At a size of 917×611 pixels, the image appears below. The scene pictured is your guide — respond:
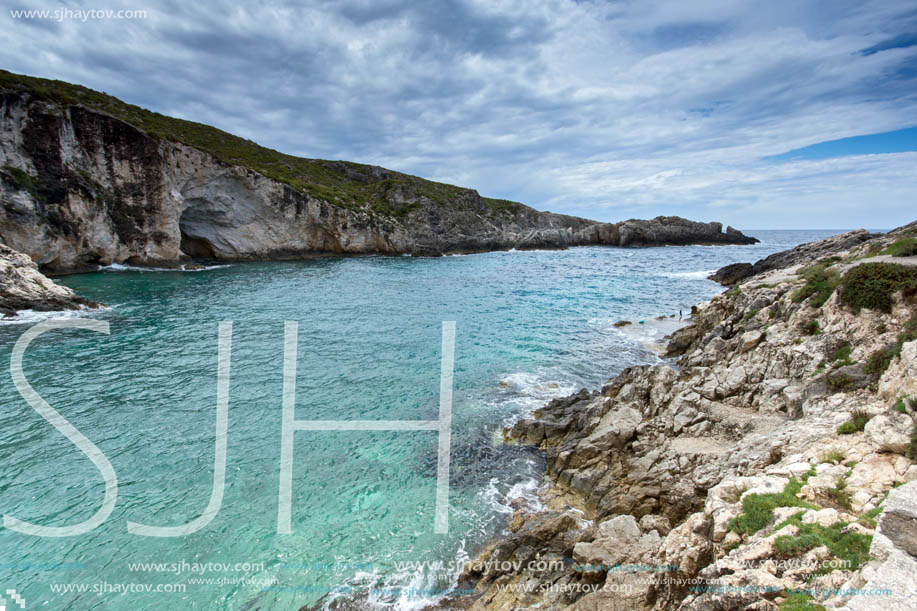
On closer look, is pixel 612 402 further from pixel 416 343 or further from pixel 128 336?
pixel 128 336

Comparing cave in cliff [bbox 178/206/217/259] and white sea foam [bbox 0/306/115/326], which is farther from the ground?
cave in cliff [bbox 178/206/217/259]

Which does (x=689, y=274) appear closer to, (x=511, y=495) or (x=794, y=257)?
(x=794, y=257)

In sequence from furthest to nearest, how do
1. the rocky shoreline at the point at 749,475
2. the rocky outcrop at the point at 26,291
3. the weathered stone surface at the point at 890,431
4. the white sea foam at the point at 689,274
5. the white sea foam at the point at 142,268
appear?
the white sea foam at the point at 689,274, the white sea foam at the point at 142,268, the rocky outcrop at the point at 26,291, the weathered stone surface at the point at 890,431, the rocky shoreline at the point at 749,475

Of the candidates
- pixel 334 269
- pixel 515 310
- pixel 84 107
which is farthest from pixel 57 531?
pixel 84 107

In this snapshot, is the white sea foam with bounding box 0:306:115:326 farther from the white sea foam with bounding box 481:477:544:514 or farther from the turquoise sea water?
the white sea foam with bounding box 481:477:544:514

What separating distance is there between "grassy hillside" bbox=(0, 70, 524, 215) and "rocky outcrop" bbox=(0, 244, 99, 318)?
22.2m

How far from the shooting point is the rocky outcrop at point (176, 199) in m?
36.2

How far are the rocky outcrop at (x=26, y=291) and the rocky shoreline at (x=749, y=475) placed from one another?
102ft

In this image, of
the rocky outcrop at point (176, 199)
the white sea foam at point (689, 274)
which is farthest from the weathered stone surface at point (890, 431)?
the rocky outcrop at point (176, 199)

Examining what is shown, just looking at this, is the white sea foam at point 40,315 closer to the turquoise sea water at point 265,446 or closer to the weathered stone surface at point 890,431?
the turquoise sea water at point 265,446

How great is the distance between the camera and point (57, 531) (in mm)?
8555

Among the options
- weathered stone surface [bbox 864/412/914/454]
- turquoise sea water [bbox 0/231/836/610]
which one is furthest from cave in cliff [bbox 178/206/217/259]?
weathered stone surface [bbox 864/412/914/454]

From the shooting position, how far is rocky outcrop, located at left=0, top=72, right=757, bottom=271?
3622 centimetres

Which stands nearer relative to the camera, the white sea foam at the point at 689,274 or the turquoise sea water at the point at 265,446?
the turquoise sea water at the point at 265,446
